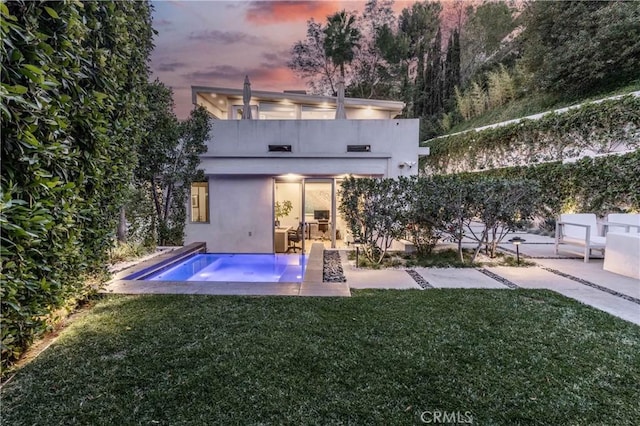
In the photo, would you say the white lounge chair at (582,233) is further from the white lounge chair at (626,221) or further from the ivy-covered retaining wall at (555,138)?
the ivy-covered retaining wall at (555,138)

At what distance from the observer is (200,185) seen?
449 inches

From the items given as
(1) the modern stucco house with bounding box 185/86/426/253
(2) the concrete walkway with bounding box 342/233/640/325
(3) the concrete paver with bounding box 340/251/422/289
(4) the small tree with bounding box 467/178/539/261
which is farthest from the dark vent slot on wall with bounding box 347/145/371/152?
(3) the concrete paver with bounding box 340/251/422/289

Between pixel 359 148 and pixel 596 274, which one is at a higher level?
pixel 359 148

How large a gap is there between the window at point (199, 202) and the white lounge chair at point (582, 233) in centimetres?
1164

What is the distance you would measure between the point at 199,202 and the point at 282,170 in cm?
346

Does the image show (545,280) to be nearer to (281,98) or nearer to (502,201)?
(502,201)

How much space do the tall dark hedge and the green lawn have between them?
79cm

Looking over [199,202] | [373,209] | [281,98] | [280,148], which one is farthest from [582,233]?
[199,202]

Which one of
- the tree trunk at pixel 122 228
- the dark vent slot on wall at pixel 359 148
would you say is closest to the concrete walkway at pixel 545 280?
the dark vent slot on wall at pixel 359 148

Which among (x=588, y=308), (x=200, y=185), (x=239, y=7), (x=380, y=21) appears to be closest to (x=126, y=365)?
(x=588, y=308)

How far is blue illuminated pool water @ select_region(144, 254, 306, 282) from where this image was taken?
833 centimetres

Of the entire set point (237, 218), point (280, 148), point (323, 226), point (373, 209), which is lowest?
point (323, 226)

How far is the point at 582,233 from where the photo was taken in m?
8.66

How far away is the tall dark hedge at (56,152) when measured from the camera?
272 cm
